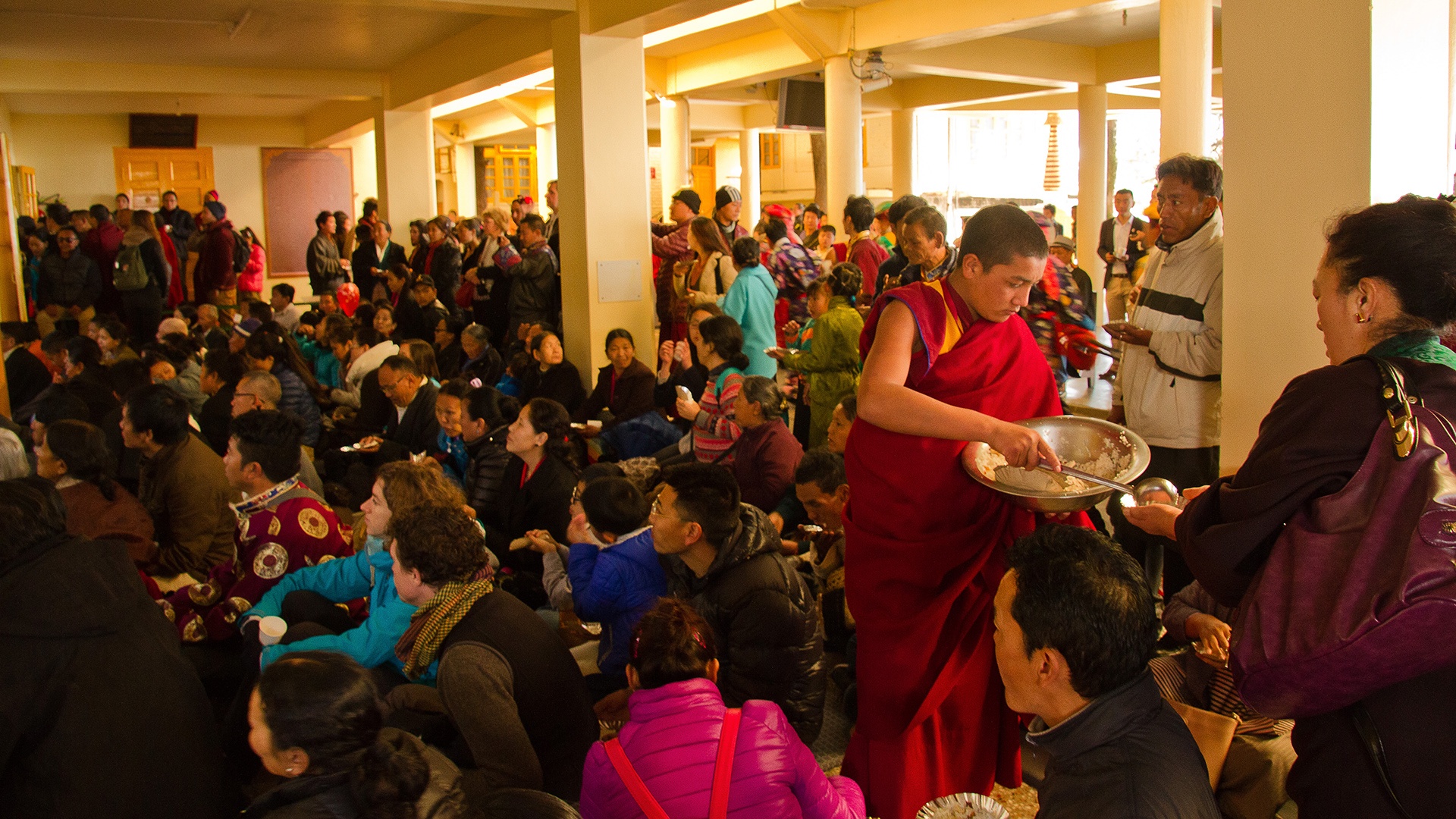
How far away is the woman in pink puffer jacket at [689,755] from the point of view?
1.72 meters

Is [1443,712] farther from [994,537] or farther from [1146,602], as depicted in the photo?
[994,537]

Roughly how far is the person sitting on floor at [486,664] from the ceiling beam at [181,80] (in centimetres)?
931

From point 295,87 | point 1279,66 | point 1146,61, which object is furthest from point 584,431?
point 1146,61

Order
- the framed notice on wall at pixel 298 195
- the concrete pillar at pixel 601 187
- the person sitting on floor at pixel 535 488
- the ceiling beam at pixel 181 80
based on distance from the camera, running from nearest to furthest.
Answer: the person sitting on floor at pixel 535 488, the concrete pillar at pixel 601 187, the ceiling beam at pixel 181 80, the framed notice on wall at pixel 298 195

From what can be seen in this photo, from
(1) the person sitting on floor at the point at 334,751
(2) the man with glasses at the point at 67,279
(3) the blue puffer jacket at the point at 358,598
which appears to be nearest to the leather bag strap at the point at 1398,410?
(1) the person sitting on floor at the point at 334,751

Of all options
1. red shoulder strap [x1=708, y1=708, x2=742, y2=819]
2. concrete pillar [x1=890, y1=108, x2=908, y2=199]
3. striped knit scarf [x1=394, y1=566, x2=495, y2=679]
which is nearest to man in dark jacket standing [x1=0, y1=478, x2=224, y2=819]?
striped knit scarf [x1=394, y1=566, x2=495, y2=679]

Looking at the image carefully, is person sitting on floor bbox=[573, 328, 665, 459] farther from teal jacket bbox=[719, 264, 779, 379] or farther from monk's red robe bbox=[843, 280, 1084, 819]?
monk's red robe bbox=[843, 280, 1084, 819]

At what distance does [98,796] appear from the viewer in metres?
1.98

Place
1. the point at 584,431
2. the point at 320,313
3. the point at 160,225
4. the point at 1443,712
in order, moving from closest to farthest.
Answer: the point at 1443,712
the point at 584,431
the point at 320,313
the point at 160,225

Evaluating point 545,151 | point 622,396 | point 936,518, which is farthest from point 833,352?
point 545,151

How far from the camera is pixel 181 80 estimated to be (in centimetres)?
1048

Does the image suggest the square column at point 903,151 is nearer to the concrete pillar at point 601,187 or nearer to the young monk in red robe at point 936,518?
the concrete pillar at point 601,187

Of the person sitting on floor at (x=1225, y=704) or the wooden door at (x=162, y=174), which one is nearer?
the person sitting on floor at (x=1225, y=704)

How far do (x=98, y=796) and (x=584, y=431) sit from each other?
10.7 feet
